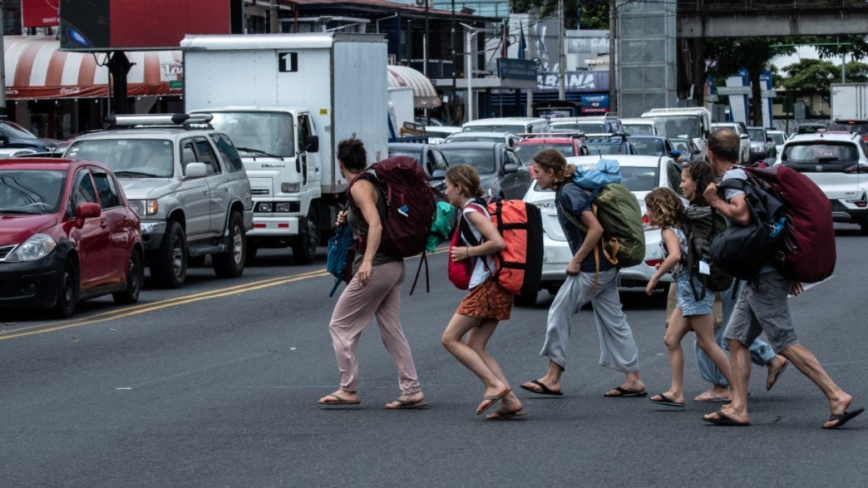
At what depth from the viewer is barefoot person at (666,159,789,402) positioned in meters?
9.05

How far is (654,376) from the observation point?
10.5 m

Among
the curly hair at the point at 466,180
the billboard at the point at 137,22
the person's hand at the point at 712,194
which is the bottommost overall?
the person's hand at the point at 712,194

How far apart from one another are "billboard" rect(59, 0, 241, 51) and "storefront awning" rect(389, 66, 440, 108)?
1807 cm

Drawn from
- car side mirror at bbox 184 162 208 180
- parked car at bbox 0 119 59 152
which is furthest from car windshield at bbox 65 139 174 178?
parked car at bbox 0 119 59 152

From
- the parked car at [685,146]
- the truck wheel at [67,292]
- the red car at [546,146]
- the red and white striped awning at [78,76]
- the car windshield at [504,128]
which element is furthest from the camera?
the red and white striped awning at [78,76]

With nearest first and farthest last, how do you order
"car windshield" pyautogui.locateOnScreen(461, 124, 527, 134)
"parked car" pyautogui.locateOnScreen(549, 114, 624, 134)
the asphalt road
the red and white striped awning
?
the asphalt road
"car windshield" pyautogui.locateOnScreen(461, 124, 527, 134)
"parked car" pyautogui.locateOnScreen(549, 114, 624, 134)
the red and white striped awning

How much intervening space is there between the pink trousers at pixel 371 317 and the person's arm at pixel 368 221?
16cm

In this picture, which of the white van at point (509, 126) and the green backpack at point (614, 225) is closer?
the green backpack at point (614, 225)

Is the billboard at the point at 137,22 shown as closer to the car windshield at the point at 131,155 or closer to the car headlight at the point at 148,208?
the car windshield at the point at 131,155

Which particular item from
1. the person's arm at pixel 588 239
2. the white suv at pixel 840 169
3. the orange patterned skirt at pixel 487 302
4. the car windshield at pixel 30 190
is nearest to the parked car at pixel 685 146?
the white suv at pixel 840 169

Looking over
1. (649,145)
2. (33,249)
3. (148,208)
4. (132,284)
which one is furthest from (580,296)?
(649,145)

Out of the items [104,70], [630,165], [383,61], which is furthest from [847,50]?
[630,165]

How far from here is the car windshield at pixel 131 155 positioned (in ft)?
58.4

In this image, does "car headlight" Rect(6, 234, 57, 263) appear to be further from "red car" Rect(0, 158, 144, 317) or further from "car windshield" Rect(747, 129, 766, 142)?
"car windshield" Rect(747, 129, 766, 142)
